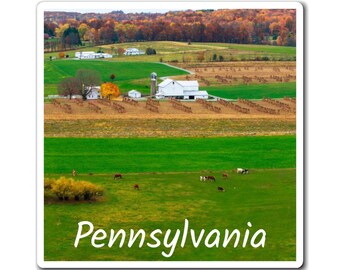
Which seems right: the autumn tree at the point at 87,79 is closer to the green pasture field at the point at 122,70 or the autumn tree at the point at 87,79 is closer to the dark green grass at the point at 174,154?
the green pasture field at the point at 122,70

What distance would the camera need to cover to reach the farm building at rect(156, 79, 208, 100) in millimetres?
21906

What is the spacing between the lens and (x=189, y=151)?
2098 cm

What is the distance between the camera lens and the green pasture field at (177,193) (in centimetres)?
1886

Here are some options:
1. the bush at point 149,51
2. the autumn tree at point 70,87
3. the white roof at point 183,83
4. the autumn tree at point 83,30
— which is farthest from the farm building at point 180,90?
the autumn tree at point 83,30

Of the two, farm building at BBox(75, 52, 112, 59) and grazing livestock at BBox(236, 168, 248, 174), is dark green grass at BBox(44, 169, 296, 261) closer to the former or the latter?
grazing livestock at BBox(236, 168, 248, 174)

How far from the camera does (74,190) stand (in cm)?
1986

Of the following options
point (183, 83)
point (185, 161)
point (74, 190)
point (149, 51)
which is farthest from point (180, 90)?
point (74, 190)

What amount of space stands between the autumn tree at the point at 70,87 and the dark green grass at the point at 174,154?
1.35 metres

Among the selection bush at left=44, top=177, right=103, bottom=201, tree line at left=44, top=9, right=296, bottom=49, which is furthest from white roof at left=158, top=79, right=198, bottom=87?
bush at left=44, top=177, right=103, bottom=201

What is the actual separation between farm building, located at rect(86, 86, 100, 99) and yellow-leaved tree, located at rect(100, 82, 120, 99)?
5.5 inches

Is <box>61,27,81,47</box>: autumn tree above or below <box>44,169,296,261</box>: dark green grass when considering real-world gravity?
above

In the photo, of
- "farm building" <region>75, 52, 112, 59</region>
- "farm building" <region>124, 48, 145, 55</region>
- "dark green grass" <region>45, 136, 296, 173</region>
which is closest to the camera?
"dark green grass" <region>45, 136, 296, 173</region>
